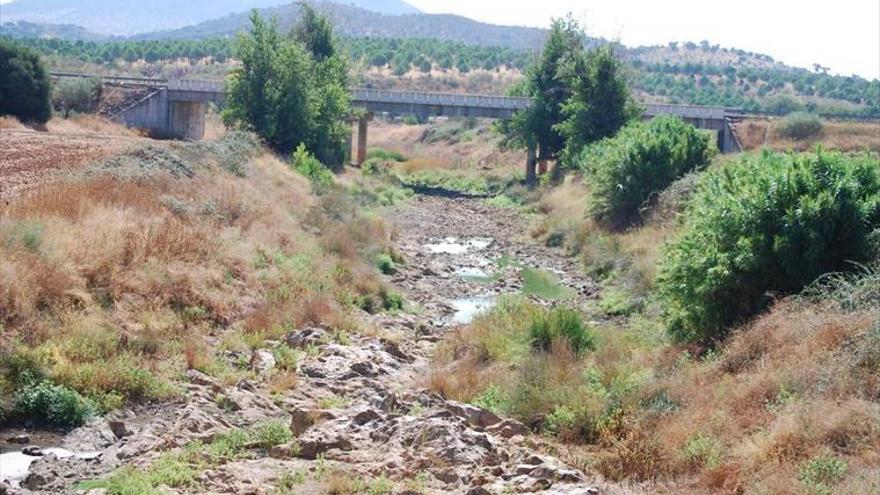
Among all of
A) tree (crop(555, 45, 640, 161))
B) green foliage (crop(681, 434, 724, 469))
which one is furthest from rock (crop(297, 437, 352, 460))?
tree (crop(555, 45, 640, 161))

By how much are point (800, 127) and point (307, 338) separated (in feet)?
200

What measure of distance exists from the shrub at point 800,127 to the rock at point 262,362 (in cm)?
5992

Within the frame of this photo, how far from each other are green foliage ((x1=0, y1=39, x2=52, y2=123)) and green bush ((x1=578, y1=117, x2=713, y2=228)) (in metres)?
33.0

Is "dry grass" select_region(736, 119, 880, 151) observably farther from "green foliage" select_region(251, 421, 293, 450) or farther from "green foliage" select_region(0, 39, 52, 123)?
"green foliage" select_region(251, 421, 293, 450)

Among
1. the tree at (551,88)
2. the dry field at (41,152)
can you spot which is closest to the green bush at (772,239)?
the dry field at (41,152)

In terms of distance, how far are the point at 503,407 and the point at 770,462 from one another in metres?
5.74

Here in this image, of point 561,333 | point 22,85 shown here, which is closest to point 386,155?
point 22,85

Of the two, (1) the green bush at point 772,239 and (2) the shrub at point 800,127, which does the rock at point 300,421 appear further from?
(2) the shrub at point 800,127

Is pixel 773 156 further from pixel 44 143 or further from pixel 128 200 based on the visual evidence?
pixel 44 143

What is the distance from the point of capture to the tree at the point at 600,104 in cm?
5700

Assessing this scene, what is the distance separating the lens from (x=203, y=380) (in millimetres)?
19547

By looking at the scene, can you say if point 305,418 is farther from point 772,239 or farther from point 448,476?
point 772,239

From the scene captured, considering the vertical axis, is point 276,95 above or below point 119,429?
above

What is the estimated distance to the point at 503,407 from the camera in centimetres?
1864
